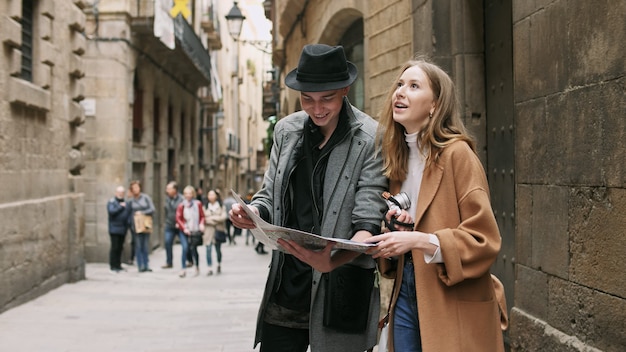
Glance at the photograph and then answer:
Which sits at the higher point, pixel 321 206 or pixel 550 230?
pixel 321 206

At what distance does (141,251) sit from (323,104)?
542 inches

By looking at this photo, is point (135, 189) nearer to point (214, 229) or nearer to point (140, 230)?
point (140, 230)

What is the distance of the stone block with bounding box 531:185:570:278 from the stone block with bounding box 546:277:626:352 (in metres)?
0.11

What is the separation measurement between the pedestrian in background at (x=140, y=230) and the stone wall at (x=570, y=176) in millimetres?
12167

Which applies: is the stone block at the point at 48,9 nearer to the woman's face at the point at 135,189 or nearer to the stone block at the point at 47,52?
the stone block at the point at 47,52

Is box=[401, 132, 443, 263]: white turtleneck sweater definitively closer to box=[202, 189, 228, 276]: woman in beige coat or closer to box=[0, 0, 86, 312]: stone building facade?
box=[0, 0, 86, 312]: stone building facade

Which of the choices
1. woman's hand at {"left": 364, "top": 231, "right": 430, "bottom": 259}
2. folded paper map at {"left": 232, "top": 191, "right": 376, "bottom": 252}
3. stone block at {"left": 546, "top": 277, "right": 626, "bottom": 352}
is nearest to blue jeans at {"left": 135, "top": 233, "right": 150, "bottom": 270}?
stone block at {"left": 546, "top": 277, "right": 626, "bottom": 352}

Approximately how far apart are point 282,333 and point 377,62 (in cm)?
650

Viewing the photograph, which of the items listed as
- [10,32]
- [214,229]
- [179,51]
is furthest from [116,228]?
[179,51]

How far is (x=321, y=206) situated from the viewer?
3297 mm

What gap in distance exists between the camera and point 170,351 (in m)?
7.47

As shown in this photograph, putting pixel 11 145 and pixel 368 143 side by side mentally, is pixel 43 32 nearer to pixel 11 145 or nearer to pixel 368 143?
pixel 11 145

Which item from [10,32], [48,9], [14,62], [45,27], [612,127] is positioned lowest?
[612,127]

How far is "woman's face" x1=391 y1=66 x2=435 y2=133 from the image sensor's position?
10.1 feet
